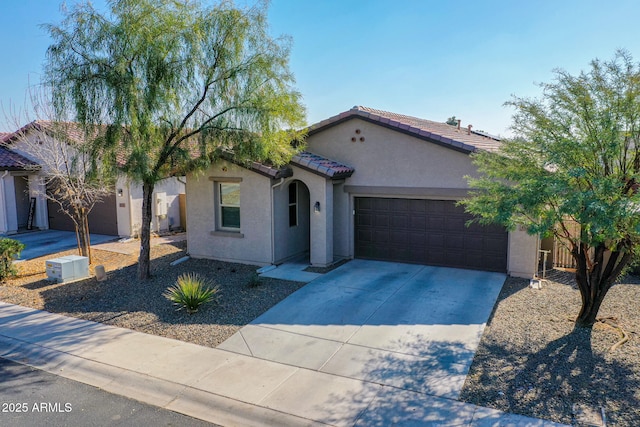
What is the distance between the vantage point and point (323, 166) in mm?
13375

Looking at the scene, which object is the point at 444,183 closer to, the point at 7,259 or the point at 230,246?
the point at 230,246

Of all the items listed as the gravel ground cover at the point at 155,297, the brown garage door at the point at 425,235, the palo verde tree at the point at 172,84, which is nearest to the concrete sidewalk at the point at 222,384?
the gravel ground cover at the point at 155,297

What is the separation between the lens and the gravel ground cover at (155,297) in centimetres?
920

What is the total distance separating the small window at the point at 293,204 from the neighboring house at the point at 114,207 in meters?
5.41

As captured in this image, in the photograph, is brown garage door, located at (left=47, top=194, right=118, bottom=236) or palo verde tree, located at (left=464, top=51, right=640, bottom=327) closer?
palo verde tree, located at (left=464, top=51, right=640, bottom=327)

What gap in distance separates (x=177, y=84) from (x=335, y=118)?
5.29 meters

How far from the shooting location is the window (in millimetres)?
14375

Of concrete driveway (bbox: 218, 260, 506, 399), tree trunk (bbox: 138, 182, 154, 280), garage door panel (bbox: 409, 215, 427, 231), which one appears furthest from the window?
garage door panel (bbox: 409, 215, 427, 231)

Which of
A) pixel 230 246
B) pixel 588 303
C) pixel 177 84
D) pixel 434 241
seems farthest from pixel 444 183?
pixel 177 84

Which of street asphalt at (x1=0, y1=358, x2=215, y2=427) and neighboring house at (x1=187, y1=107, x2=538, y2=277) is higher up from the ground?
neighboring house at (x1=187, y1=107, x2=538, y2=277)

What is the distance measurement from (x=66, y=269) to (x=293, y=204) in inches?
265

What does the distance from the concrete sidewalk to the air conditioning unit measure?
347cm

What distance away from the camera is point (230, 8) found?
10.9 metres

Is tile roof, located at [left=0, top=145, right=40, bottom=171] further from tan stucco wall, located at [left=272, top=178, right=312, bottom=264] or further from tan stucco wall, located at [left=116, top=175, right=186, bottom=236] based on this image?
tan stucco wall, located at [left=272, top=178, right=312, bottom=264]
